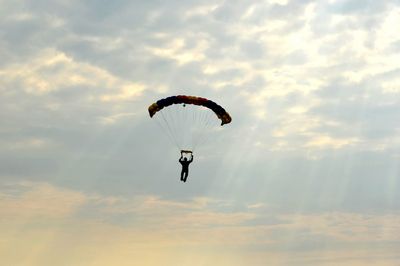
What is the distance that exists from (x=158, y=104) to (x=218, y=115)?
6.49 m

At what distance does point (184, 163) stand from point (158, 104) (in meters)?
6.76

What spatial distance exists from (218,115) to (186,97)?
4287 mm

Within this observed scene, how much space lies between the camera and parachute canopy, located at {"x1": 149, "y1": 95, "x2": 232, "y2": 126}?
116 meters

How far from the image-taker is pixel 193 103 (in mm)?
116812

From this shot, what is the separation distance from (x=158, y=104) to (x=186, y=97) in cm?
304

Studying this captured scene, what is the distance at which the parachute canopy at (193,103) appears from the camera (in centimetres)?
11644

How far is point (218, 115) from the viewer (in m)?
118

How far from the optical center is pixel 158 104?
117m

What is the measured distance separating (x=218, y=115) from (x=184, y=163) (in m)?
6.16

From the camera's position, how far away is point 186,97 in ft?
382

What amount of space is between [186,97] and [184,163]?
23.0ft

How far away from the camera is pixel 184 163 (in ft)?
387
